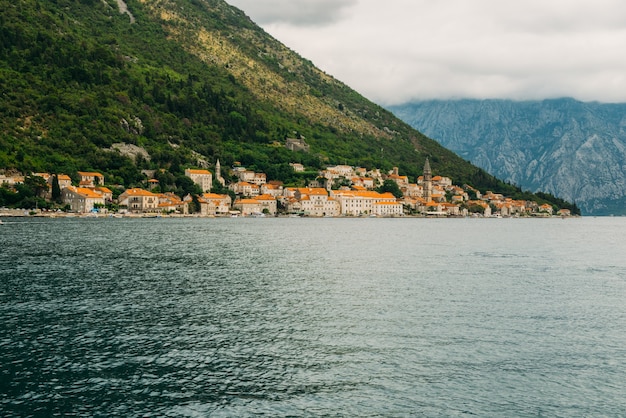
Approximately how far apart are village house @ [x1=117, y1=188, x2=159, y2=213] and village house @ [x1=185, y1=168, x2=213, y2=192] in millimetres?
22251

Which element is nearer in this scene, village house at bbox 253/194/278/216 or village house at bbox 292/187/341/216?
village house at bbox 253/194/278/216

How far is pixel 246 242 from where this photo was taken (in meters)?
80.4

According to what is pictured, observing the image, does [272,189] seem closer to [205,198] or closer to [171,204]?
[205,198]

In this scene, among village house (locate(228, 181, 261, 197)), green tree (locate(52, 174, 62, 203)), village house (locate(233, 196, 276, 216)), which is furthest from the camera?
village house (locate(228, 181, 261, 197))

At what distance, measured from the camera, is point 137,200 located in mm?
147625

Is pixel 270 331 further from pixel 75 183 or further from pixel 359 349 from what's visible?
pixel 75 183

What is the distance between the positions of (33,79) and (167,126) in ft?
137

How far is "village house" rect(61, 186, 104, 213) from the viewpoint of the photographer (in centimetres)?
13438

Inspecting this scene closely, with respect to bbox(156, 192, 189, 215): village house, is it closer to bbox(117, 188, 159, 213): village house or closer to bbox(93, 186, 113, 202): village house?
bbox(117, 188, 159, 213): village house

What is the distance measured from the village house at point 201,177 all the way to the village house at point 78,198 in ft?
121

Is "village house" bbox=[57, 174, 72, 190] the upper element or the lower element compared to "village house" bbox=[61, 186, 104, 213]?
upper

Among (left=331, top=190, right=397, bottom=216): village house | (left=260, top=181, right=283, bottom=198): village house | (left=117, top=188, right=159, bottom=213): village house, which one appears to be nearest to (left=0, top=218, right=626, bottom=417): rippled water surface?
(left=117, top=188, right=159, bottom=213): village house

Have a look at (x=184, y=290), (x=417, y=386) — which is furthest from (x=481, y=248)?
(x=417, y=386)

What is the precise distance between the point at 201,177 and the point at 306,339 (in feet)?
492
